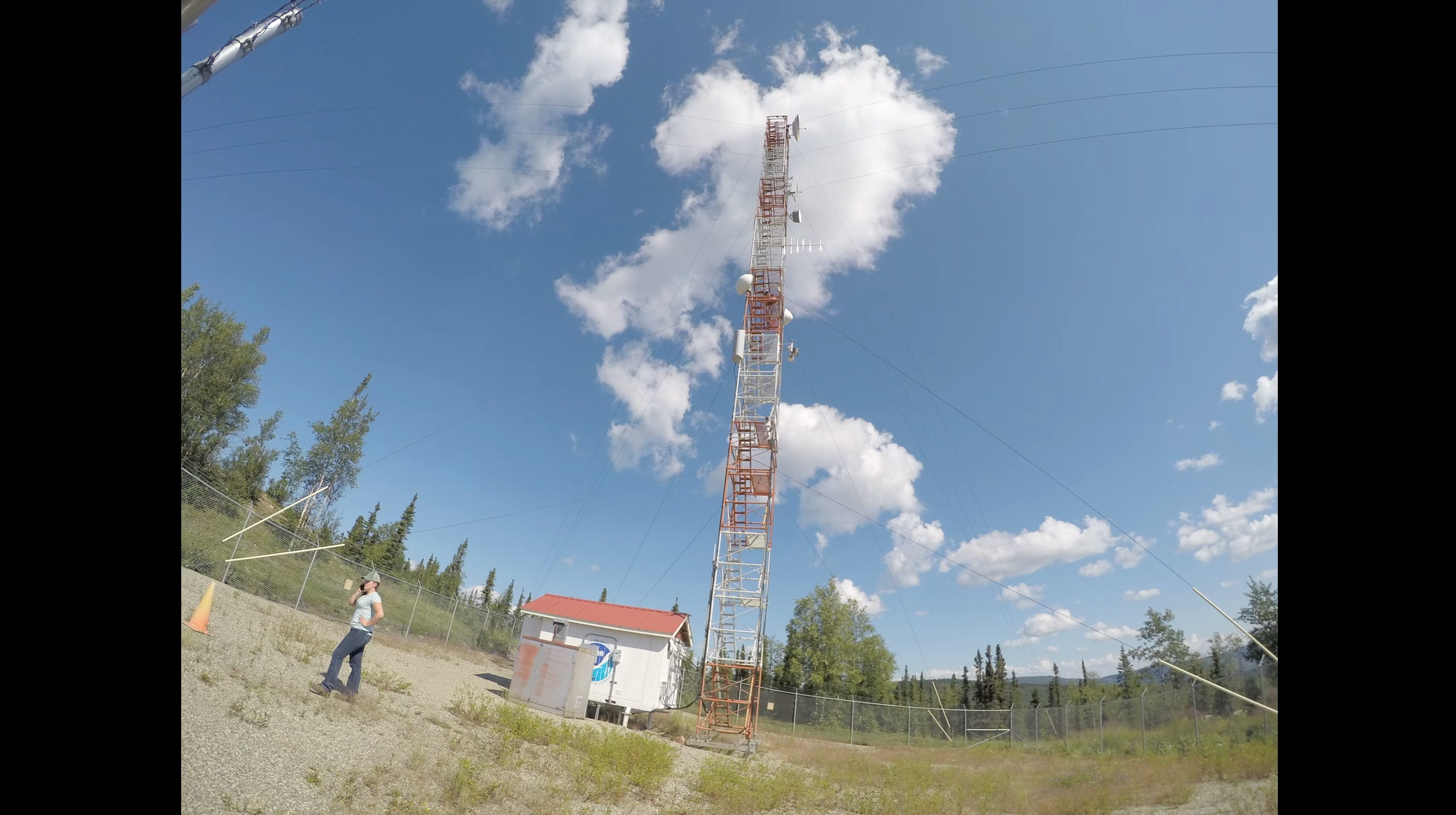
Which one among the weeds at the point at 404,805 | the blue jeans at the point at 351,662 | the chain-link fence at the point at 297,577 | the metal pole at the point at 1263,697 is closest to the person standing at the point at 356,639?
the blue jeans at the point at 351,662

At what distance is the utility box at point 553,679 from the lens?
15.2 meters

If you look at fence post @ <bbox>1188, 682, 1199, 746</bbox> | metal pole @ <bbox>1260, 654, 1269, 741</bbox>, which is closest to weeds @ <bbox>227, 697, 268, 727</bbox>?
metal pole @ <bbox>1260, 654, 1269, 741</bbox>

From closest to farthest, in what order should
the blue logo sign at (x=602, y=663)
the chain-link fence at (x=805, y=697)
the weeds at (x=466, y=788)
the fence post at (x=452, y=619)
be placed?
the weeds at (x=466, y=788) < the chain-link fence at (x=805, y=697) < the blue logo sign at (x=602, y=663) < the fence post at (x=452, y=619)

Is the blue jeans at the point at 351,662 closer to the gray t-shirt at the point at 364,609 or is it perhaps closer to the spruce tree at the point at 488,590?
the gray t-shirt at the point at 364,609

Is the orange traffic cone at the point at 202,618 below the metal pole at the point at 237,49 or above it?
below

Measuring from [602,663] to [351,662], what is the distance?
11.2 meters

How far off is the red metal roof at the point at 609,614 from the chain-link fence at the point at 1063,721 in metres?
3.20

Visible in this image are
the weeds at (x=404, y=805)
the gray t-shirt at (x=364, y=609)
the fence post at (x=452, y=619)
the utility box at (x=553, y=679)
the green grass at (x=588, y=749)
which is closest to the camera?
the weeds at (x=404, y=805)

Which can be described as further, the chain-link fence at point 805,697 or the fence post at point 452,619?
the fence post at point 452,619
